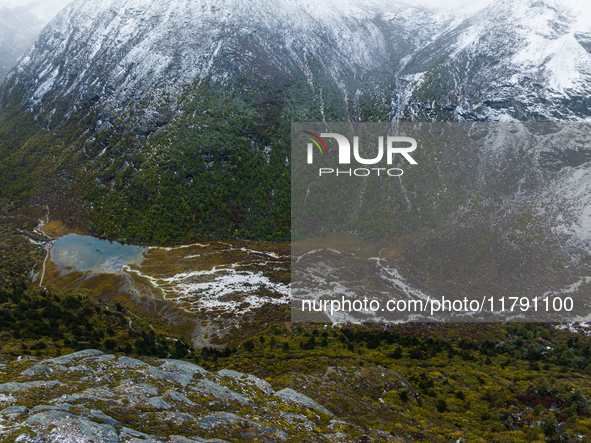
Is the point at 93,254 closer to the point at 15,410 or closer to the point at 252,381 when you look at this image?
the point at 252,381

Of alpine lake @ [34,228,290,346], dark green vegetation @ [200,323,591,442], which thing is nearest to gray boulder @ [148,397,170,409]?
dark green vegetation @ [200,323,591,442]

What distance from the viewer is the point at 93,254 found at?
119188 mm

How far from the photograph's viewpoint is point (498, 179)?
441 feet

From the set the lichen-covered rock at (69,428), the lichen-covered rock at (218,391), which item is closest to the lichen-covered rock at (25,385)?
the lichen-covered rock at (69,428)

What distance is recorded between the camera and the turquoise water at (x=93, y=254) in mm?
111062

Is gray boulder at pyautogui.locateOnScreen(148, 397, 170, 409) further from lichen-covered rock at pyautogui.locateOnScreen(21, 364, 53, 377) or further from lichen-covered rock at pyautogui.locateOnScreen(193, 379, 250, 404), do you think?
lichen-covered rock at pyautogui.locateOnScreen(21, 364, 53, 377)

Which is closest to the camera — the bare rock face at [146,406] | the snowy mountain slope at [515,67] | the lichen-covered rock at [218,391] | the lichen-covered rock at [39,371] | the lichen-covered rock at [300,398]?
the bare rock face at [146,406]

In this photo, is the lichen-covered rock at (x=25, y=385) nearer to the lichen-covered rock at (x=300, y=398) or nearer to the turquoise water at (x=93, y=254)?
the lichen-covered rock at (x=300, y=398)

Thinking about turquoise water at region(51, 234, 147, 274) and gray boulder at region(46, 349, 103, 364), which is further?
turquoise water at region(51, 234, 147, 274)

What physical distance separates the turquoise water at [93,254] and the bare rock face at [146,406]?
268 ft

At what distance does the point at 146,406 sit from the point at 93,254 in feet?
363

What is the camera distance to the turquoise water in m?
111

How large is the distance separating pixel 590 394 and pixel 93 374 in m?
58.4

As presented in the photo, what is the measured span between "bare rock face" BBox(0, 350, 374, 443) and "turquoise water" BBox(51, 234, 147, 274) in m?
81.7
